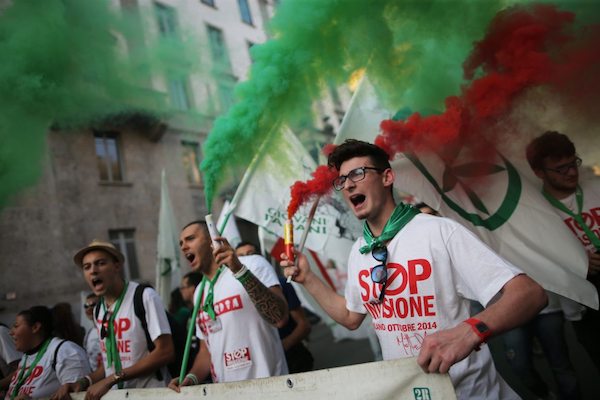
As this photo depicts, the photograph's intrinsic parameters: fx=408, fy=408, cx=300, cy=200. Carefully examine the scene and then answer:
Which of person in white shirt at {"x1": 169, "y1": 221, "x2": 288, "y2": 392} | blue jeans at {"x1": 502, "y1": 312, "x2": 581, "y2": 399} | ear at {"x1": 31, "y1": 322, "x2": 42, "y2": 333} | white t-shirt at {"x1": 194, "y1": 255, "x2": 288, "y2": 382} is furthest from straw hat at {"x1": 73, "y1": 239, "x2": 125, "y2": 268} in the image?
blue jeans at {"x1": 502, "y1": 312, "x2": 581, "y2": 399}

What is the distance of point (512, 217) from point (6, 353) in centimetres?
482

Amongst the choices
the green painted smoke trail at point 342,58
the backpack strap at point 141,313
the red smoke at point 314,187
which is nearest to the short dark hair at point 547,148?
the green painted smoke trail at point 342,58

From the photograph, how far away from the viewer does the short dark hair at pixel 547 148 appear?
2.78 meters

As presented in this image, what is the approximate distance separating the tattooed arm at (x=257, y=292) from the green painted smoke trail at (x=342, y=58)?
46 centimetres

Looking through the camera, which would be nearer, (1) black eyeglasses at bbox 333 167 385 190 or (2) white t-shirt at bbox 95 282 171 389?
(1) black eyeglasses at bbox 333 167 385 190

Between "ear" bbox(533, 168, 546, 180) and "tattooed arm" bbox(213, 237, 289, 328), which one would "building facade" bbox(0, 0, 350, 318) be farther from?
"tattooed arm" bbox(213, 237, 289, 328)

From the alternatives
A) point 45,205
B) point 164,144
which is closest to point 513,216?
point 45,205

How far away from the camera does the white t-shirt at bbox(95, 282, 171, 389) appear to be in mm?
2645

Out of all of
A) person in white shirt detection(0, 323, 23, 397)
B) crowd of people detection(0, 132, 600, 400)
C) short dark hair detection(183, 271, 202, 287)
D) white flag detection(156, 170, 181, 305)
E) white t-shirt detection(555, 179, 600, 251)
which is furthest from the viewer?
white flag detection(156, 170, 181, 305)

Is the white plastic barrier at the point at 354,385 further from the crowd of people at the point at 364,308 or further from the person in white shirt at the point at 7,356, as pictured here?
the person in white shirt at the point at 7,356

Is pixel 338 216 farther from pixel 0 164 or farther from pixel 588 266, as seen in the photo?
pixel 0 164

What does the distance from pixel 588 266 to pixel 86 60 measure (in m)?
4.33

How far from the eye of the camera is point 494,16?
9.31 ft

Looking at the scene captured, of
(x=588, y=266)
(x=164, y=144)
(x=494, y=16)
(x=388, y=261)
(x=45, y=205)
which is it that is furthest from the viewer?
(x=164, y=144)
